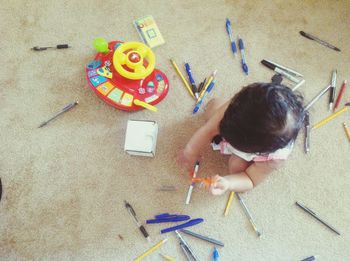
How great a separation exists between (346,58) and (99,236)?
1038 millimetres

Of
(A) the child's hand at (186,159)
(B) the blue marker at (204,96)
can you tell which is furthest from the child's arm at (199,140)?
(B) the blue marker at (204,96)

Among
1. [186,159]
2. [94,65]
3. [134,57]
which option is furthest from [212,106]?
[94,65]

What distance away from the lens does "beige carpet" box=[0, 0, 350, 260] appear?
1137 mm

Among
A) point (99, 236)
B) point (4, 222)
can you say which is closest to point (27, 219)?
point (4, 222)

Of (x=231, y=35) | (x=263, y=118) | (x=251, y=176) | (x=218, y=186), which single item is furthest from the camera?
(x=231, y=35)

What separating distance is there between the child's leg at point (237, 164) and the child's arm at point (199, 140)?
0.31 feet

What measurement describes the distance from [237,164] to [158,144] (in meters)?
0.26


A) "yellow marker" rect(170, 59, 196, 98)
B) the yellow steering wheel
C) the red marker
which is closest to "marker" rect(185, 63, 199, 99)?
"yellow marker" rect(170, 59, 196, 98)

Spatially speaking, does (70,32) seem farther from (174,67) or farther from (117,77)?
(174,67)

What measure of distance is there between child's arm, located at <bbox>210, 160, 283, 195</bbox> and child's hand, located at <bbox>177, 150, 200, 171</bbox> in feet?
0.44

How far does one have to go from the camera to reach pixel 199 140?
44.0 inches

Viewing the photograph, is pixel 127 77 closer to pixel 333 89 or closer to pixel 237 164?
pixel 237 164

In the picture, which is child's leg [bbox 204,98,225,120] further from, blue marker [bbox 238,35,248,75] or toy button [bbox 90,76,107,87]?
toy button [bbox 90,76,107,87]

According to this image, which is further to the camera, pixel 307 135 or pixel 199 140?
pixel 307 135
